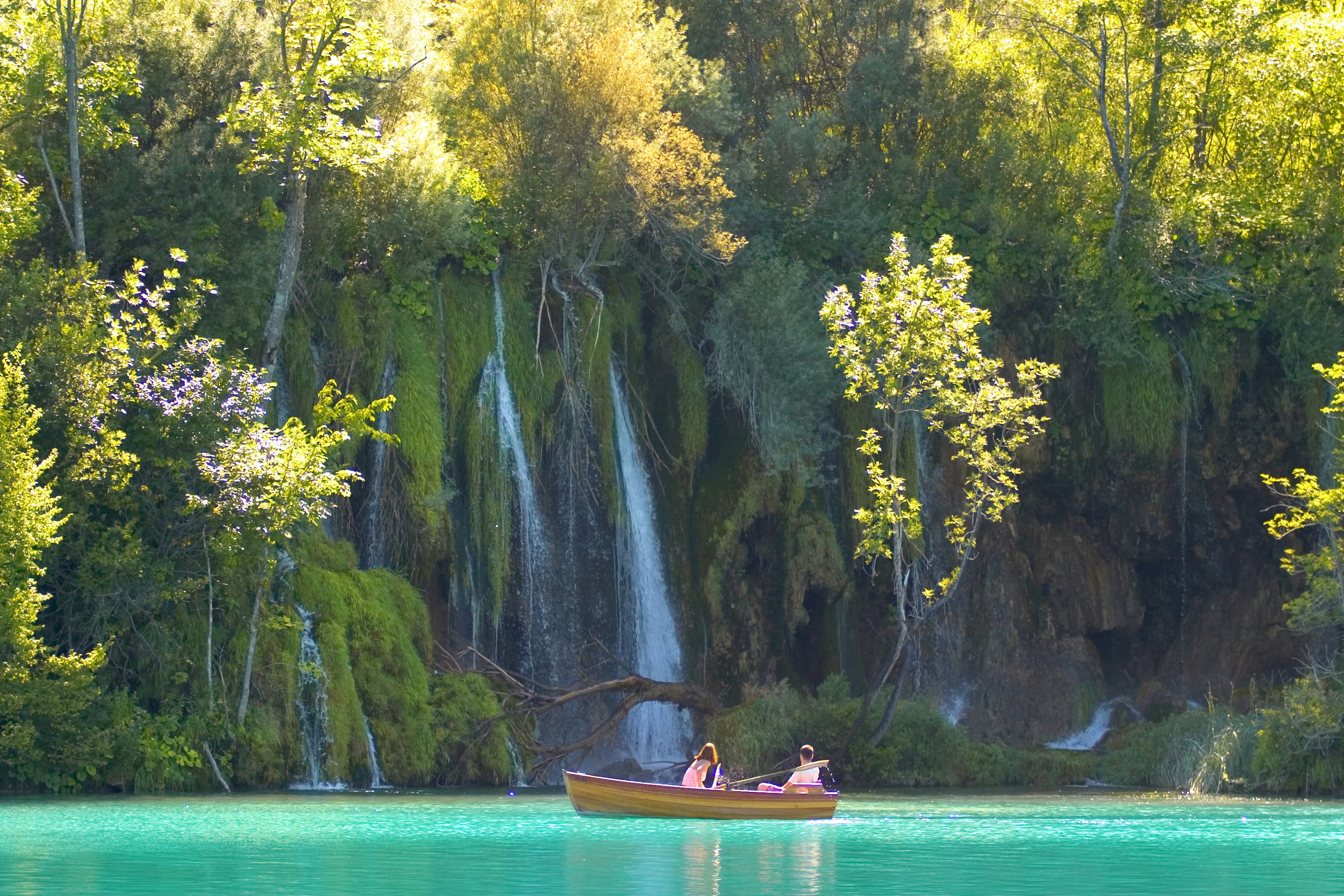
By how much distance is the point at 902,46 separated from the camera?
113ft

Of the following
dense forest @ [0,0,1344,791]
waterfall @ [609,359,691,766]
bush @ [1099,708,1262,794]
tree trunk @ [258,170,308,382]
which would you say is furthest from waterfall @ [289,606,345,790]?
bush @ [1099,708,1262,794]

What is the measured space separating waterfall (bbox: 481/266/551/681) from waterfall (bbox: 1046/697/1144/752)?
10.1 meters

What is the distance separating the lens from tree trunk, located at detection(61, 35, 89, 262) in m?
26.4

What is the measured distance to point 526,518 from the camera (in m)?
29.9

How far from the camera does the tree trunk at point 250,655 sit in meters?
25.2

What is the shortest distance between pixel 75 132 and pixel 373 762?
10921 millimetres

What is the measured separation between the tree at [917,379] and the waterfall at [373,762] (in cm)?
799

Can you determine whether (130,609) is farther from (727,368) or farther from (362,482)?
(727,368)

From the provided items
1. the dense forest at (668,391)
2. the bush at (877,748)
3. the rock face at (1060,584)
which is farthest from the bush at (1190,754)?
the rock face at (1060,584)

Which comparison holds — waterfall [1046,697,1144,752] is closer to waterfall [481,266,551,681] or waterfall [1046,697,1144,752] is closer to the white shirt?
waterfall [481,266,551,681]

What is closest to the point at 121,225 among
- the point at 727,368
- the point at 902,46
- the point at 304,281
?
the point at 304,281

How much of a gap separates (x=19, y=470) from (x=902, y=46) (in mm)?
19755

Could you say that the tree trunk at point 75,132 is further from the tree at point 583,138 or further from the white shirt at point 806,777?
the white shirt at point 806,777

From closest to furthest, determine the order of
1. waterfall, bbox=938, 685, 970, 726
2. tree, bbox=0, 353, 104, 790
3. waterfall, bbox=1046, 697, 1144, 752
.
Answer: tree, bbox=0, 353, 104, 790
waterfall, bbox=938, 685, 970, 726
waterfall, bbox=1046, 697, 1144, 752
